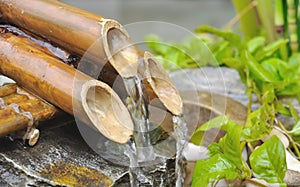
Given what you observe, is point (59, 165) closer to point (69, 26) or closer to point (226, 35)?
point (69, 26)

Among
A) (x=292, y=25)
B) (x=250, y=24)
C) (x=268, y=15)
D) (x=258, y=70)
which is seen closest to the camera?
(x=258, y=70)

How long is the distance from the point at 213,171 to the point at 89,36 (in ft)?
0.83

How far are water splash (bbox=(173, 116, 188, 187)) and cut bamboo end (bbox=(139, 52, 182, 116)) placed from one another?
0.02 m

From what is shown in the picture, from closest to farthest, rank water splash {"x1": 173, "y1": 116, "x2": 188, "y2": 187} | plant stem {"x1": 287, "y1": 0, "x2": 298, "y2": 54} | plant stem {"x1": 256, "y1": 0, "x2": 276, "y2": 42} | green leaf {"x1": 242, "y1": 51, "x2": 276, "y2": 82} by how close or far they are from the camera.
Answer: water splash {"x1": 173, "y1": 116, "x2": 188, "y2": 187}, green leaf {"x1": 242, "y1": 51, "x2": 276, "y2": 82}, plant stem {"x1": 287, "y1": 0, "x2": 298, "y2": 54}, plant stem {"x1": 256, "y1": 0, "x2": 276, "y2": 42}

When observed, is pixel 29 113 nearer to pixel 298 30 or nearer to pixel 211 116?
pixel 211 116

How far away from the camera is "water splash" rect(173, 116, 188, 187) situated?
0.76 m

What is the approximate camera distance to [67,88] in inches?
26.3

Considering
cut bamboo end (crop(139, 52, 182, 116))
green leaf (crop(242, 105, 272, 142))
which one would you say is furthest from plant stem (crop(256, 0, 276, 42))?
cut bamboo end (crop(139, 52, 182, 116))

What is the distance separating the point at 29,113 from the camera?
0.69 meters

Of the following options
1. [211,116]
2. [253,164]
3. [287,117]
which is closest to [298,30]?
[287,117]

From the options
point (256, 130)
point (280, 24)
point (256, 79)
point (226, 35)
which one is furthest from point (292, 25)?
point (256, 130)

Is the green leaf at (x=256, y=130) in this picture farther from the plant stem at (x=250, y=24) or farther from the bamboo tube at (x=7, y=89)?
the plant stem at (x=250, y=24)

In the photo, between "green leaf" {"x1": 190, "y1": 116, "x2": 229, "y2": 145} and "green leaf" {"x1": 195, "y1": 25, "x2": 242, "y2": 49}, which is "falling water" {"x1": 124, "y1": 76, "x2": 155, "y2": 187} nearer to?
"green leaf" {"x1": 190, "y1": 116, "x2": 229, "y2": 145}

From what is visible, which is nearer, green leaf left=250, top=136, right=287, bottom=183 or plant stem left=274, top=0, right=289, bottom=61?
green leaf left=250, top=136, right=287, bottom=183
